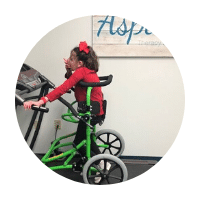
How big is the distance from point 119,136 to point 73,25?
3.37ft

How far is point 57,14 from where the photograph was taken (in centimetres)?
151

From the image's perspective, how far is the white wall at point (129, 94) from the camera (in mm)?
2377

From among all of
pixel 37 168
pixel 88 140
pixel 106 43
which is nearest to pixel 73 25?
pixel 106 43

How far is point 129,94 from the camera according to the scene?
8.02 ft

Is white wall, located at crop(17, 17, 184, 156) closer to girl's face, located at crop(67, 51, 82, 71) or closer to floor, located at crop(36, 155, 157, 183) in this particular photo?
floor, located at crop(36, 155, 157, 183)

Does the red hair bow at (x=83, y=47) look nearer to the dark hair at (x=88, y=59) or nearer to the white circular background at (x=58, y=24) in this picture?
the dark hair at (x=88, y=59)

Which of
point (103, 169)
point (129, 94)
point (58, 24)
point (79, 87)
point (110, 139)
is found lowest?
point (103, 169)

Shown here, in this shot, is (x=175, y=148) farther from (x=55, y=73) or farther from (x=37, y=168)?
(x=55, y=73)

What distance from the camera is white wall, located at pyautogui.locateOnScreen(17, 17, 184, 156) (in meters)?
2.38

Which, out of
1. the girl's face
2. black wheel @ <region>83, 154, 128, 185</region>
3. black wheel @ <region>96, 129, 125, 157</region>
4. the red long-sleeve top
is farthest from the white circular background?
black wheel @ <region>96, 129, 125, 157</region>

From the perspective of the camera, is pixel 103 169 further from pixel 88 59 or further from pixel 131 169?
pixel 88 59

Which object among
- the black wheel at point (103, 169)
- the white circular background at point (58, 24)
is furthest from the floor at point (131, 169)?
the white circular background at point (58, 24)

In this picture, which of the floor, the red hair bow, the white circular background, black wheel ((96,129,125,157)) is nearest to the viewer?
the white circular background

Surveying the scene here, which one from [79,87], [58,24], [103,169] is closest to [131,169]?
[103,169]
